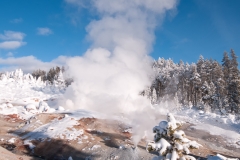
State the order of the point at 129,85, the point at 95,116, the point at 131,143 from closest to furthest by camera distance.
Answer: the point at 131,143 < the point at 95,116 < the point at 129,85

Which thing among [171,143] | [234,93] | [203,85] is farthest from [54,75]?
[171,143]

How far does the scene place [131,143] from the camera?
2188 cm

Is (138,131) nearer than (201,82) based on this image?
Yes

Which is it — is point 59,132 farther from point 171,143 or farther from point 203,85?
point 203,85

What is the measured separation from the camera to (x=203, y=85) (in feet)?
193

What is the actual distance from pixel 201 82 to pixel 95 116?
41.3 meters

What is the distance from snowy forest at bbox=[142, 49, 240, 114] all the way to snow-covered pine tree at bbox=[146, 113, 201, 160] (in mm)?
38373

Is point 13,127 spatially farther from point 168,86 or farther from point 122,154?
point 168,86

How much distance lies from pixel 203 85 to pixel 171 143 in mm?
52935

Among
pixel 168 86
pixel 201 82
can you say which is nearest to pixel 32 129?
pixel 201 82

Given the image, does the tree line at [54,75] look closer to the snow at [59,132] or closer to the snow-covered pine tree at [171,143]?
the snow at [59,132]

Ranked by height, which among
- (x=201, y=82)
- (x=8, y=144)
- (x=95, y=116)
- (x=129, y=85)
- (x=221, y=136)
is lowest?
(x=8, y=144)

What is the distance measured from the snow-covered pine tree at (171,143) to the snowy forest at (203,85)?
3837cm

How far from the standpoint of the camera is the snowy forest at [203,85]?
49656mm
